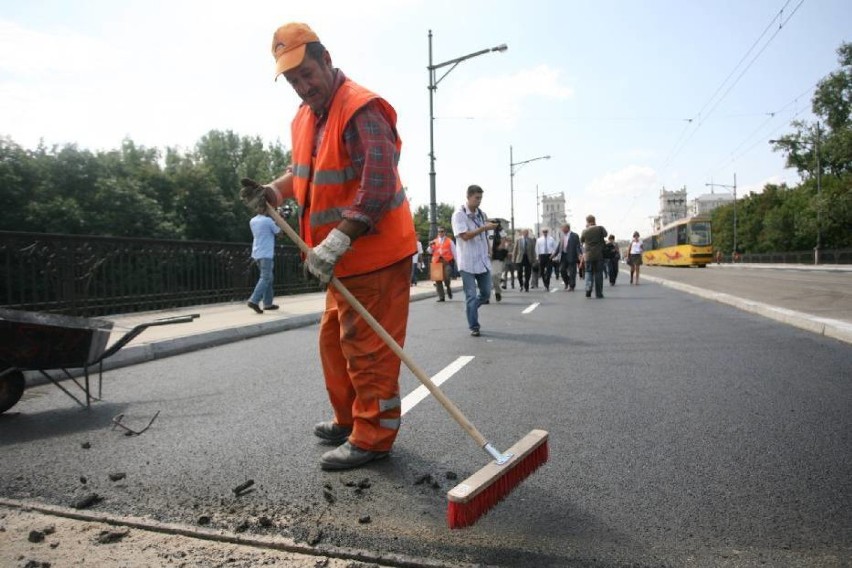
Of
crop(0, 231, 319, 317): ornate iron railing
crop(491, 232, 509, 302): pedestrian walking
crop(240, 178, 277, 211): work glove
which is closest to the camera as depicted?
crop(240, 178, 277, 211): work glove

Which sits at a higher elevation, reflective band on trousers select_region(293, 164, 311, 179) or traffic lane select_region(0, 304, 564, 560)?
reflective band on trousers select_region(293, 164, 311, 179)

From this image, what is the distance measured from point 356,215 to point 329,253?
0.70 ft

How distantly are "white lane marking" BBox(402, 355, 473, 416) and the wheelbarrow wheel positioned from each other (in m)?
2.54

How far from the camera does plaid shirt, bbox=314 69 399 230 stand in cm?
275

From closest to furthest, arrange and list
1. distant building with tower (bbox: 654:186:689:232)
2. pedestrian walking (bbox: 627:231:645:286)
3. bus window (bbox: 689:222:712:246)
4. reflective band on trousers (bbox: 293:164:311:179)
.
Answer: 1. reflective band on trousers (bbox: 293:164:311:179)
2. pedestrian walking (bbox: 627:231:645:286)
3. bus window (bbox: 689:222:712:246)
4. distant building with tower (bbox: 654:186:689:232)

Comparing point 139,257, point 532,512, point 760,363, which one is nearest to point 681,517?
point 532,512

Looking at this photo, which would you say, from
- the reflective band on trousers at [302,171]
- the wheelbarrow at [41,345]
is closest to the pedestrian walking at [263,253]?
the wheelbarrow at [41,345]

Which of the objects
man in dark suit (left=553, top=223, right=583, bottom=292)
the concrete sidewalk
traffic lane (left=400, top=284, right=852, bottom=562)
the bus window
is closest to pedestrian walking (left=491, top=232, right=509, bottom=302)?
man in dark suit (left=553, top=223, right=583, bottom=292)

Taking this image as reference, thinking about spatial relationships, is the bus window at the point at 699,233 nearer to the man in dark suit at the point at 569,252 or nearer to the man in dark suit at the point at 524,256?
the man in dark suit at the point at 524,256

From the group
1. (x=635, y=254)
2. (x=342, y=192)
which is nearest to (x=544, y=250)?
(x=635, y=254)

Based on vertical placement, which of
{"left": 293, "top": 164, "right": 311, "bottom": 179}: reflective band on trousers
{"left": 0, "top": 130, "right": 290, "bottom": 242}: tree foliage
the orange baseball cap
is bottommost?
{"left": 293, "top": 164, "right": 311, "bottom": 179}: reflective band on trousers

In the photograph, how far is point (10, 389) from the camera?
4023 mm

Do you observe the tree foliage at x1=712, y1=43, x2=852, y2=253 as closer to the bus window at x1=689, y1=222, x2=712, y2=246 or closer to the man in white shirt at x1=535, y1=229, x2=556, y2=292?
the bus window at x1=689, y1=222, x2=712, y2=246

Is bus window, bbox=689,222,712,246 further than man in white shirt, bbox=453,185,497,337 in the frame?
Yes
